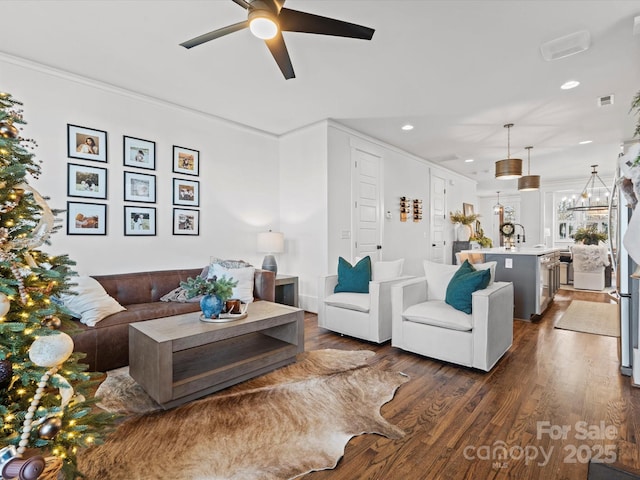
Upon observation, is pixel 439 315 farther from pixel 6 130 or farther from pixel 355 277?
pixel 6 130

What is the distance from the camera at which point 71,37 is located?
8.61ft

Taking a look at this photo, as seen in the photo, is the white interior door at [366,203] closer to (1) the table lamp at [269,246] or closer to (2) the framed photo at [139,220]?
(1) the table lamp at [269,246]

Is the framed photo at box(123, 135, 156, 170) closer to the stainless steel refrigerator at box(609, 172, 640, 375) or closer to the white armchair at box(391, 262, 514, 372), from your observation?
the white armchair at box(391, 262, 514, 372)

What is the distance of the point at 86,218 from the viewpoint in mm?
3283

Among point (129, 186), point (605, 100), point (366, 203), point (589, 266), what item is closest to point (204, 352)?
point (129, 186)

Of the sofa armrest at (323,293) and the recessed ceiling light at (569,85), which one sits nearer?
the recessed ceiling light at (569,85)

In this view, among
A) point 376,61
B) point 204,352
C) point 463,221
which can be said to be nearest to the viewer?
point 204,352

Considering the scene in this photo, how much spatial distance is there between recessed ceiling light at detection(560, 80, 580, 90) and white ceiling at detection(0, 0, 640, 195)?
68mm

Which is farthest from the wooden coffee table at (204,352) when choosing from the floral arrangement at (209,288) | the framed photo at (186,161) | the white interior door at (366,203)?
the white interior door at (366,203)

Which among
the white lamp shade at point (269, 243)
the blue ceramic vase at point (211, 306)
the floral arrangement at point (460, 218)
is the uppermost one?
the floral arrangement at point (460, 218)

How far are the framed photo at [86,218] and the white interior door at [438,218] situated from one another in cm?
593

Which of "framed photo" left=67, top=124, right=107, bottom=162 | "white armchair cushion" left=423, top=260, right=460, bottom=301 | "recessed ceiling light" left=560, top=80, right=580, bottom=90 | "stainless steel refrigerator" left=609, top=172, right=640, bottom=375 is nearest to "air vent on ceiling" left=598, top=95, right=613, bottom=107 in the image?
"recessed ceiling light" left=560, top=80, right=580, bottom=90

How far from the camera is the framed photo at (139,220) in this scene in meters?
3.57

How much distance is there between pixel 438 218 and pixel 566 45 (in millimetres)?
4755
